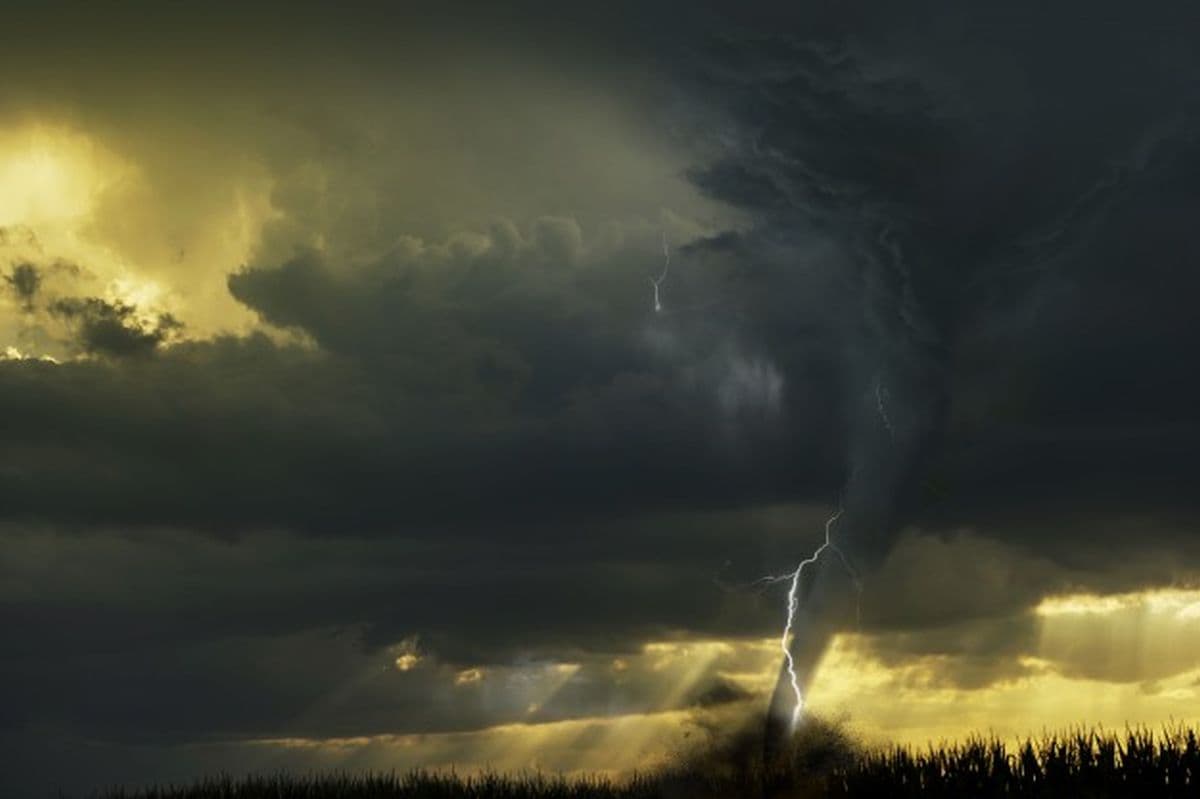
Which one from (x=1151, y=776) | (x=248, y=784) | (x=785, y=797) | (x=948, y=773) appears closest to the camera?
(x=1151, y=776)

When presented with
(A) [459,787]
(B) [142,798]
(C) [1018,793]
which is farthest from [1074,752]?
(B) [142,798]

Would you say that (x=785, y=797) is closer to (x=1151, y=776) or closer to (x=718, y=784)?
(x=718, y=784)

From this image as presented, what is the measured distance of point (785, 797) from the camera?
4356 centimetres

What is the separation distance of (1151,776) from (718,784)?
503 inches

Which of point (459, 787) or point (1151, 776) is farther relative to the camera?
point (459, 787)

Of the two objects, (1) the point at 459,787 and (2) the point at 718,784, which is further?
(1) the point at 459,787

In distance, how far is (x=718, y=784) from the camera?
45031mm

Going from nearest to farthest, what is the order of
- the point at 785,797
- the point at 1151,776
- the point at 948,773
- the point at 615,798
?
the point at 1151,776 < the point at 948,773 < the point at 785,797 < the point at 615,798

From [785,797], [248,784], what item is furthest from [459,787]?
[785,797]

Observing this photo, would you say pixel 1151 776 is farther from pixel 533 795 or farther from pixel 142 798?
pixel 142 798

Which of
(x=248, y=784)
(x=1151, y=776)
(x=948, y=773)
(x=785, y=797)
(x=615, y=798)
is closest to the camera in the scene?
(x=1151, y=776)

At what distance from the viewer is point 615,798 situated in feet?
153

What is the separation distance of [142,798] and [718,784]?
19545 millimetres

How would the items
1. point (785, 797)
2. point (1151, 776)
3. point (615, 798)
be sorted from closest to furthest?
point (1151, 776) → point (785, 797) → point (615, 798)
